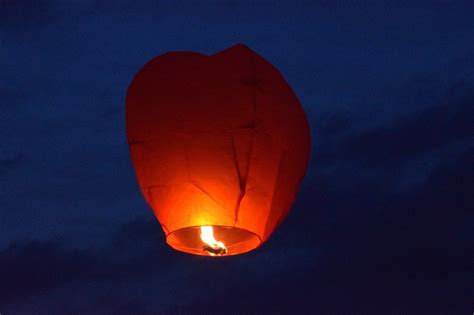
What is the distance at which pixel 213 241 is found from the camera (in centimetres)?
507

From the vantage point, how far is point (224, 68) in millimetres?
4816

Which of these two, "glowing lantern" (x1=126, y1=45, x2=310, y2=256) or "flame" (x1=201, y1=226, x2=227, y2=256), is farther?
"flame" (x1=201, y1=226, x2=227, y2=256)

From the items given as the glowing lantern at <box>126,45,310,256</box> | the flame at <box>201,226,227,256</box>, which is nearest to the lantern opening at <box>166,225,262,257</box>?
the flame at <box>201,226,227,256</box>

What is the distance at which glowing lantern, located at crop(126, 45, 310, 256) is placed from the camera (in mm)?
4656

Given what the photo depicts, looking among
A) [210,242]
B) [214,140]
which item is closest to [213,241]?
[210,242]

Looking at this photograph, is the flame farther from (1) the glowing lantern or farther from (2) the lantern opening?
(1) the glowing lantern

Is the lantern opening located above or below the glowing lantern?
below

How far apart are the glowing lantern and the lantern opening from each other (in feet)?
0.51

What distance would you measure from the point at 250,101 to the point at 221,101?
0.15m

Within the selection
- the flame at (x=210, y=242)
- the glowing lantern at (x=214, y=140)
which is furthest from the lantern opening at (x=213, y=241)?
the glowing lantern at (x=214, y=140)

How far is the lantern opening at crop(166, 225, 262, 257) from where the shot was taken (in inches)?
199

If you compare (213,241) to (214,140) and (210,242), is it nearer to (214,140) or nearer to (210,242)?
(210,242)

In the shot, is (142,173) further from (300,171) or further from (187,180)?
(300,171)

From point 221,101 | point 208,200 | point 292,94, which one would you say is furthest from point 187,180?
point 292,94
